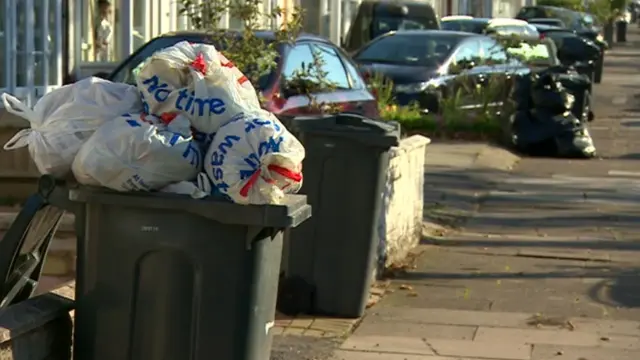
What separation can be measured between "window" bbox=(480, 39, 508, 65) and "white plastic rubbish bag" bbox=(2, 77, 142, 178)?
1501 cm

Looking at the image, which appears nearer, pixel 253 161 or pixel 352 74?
pixel 253 161

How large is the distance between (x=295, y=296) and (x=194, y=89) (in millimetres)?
2882

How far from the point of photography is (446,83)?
60.7ft

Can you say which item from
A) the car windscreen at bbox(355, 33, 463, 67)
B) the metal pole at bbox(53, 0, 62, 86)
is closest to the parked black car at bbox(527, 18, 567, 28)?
the car windscreen at bbox(355, 33, 463, 67)

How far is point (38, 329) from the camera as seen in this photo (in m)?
4.71

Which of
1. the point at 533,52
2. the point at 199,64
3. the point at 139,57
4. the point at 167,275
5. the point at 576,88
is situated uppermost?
the point at 199,64

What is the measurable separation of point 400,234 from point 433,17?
17247mm

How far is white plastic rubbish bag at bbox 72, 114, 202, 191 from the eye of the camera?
15.0 feet

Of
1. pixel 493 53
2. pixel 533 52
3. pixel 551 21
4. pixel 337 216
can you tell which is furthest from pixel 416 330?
pixel 551 21

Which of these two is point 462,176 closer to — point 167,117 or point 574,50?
point 167,117

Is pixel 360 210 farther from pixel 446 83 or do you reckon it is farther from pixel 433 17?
pixel 433 17

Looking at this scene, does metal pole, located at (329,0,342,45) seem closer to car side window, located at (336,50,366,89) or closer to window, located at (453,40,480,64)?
window, located at (453,40,480,64)

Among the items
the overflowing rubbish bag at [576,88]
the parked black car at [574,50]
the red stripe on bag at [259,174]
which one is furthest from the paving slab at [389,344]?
the parked black car at [574,50]

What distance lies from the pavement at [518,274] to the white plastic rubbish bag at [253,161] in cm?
224
